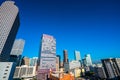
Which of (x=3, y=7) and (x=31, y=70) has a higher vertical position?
(x=3, y=7)

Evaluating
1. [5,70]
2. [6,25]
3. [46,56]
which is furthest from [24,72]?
[6,25]

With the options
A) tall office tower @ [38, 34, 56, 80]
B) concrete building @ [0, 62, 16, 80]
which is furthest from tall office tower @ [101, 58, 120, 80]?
concrete building @ [0, 62, 16, 80]

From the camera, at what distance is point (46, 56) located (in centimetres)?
12125

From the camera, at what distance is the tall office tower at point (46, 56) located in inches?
4465

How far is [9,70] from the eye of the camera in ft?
236

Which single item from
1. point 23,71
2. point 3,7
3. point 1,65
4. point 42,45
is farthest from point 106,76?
point 3,7

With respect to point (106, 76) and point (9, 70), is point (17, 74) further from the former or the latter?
point (106, 76)

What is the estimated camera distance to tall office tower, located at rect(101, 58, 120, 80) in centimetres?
9800

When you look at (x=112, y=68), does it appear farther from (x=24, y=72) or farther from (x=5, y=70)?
(x=24, y=72)

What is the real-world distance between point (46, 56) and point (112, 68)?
87.1 metres

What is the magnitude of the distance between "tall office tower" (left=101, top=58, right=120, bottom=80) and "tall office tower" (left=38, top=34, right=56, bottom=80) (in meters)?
73.4

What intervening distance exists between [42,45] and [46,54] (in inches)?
572

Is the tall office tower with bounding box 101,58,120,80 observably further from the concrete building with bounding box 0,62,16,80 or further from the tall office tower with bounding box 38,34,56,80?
the concrete building with bounding box 0,62,16,80

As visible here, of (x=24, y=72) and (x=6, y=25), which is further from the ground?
(x=6, y=25)
